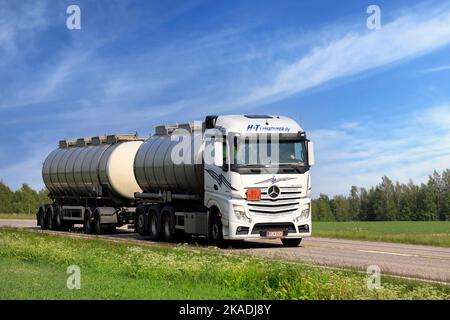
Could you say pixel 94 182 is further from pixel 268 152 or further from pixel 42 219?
pixel 268 152

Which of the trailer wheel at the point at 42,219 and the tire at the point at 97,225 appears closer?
the tire at the point at 97,225

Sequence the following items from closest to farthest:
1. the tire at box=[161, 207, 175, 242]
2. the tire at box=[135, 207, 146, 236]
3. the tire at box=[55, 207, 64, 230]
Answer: the tire at box=[161, 207, 175, 242], the tire at box=[135, 207, 146, 236], the tire at box=[55, 207, 64, 230]

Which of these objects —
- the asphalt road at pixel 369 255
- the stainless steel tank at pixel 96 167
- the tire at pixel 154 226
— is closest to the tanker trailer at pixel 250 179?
the asphalt road at pixel 369 255

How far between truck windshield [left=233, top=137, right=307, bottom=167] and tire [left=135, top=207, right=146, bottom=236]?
26.2ft

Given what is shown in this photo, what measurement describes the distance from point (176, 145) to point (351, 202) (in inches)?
4048

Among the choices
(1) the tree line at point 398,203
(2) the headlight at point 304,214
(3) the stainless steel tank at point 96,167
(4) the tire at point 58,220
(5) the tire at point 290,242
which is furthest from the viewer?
(1) the tree line at point 398,203

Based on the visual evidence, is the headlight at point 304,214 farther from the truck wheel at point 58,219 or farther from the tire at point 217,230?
the truck wheel at point 58,219

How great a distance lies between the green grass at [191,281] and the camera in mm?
10758

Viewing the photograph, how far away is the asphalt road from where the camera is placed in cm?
1559

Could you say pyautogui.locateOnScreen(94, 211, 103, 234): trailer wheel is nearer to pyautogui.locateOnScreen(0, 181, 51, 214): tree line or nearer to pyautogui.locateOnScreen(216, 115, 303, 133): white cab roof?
pyautogui.locateOnScreen(216, 115, 303, 133): white cab roof

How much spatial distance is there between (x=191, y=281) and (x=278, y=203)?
363 inches

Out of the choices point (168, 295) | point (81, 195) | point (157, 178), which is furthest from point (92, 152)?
point (168, 295)

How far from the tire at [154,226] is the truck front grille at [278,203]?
632 centimetres

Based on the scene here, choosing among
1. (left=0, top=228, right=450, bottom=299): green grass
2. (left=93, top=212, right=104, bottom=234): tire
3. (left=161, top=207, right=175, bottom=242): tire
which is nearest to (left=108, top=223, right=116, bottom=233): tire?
(left=93, top=212, right=104, bottom=234): tire
